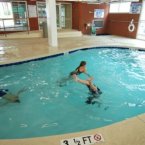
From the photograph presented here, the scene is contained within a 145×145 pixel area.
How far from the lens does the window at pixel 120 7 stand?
10.8 m

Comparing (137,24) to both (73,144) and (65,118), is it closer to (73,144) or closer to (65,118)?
(65,118)

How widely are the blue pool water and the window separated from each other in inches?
208

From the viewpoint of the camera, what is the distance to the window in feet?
35.3

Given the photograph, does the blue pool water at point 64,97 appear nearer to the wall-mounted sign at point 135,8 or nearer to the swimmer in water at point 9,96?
the swimmer in water at point 9,96

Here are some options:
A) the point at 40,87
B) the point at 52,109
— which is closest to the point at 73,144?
the point at 52,109

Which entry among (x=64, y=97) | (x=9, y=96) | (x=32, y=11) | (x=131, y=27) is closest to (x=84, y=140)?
(x=64, y=97)

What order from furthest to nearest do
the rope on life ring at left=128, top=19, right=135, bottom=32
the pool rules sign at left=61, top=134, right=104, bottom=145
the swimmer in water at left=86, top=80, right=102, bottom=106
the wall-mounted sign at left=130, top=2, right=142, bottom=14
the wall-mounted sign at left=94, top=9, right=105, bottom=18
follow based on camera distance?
1. the wall-mounted sign at left=94, top=9, right=105, bottom=18
2. the rope on life ring at left=128, top=19, right=135, bottom=32
3. the wall-mounted sign at left=130, top=2, right=142, bottom=14
4. the swimmer in water at left=86, top=80, right=102, bottom=106
5. the pool rules sign at left=61, top=134, right=104, bottom=145

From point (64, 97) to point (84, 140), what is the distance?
2326 mm

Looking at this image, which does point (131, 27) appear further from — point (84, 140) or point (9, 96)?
point (84, 140)

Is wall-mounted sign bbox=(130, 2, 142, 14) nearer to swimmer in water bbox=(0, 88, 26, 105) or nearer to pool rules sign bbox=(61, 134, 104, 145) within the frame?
swimmer in water bbox=(0, 88, 26, 105)

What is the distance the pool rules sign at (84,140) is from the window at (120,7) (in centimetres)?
1025

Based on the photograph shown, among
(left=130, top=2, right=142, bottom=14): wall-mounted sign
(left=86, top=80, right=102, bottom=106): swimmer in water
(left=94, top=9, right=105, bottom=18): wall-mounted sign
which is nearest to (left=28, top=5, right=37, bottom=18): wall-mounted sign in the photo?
(left=94, top=9, right=105, bottom=18): wall-mounted sign

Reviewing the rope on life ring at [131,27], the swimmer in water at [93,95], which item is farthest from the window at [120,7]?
the swimmer in water at [93,95]

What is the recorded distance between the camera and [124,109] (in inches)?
152
